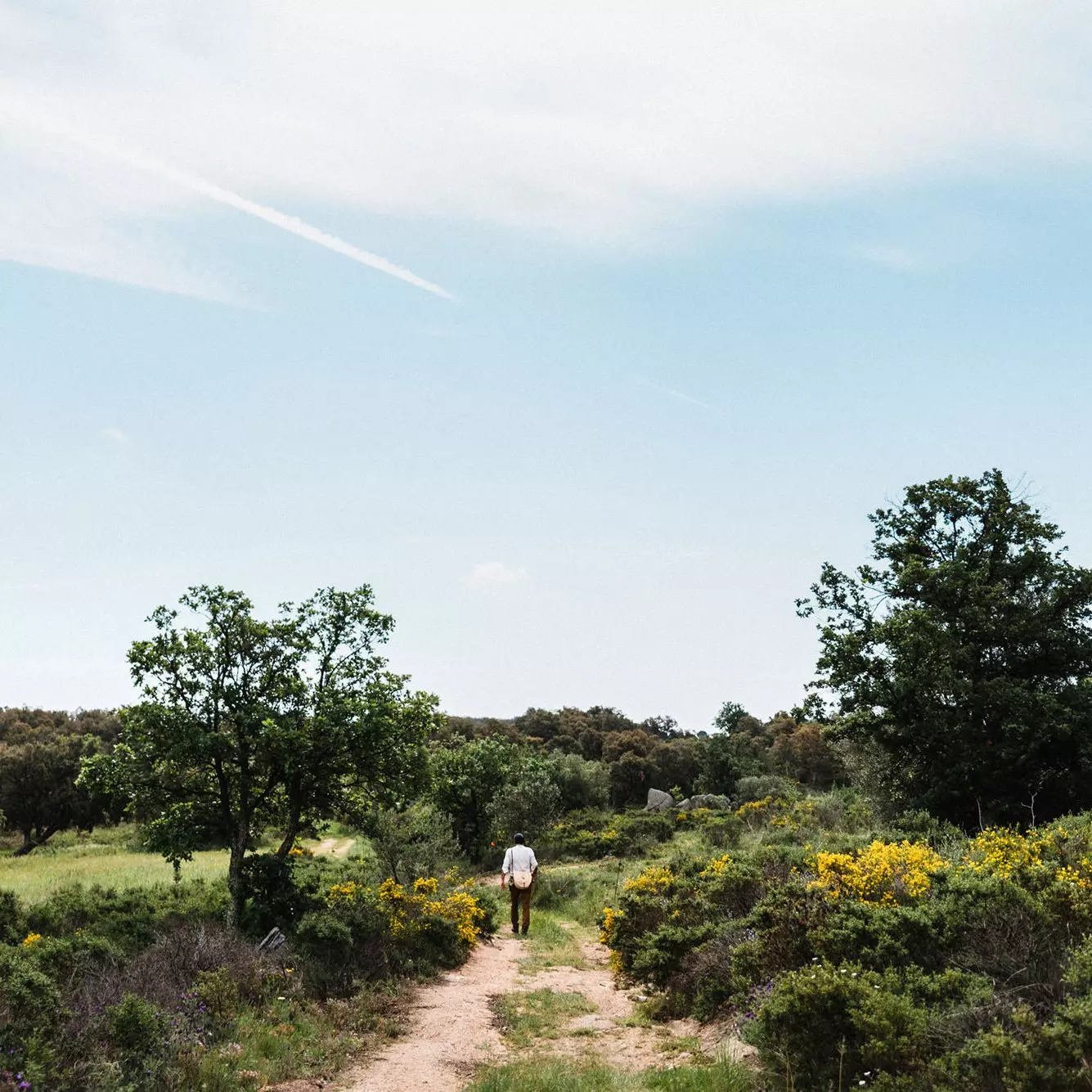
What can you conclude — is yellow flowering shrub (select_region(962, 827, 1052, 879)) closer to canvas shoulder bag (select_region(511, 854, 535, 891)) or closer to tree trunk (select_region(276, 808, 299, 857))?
canvas shoulder bag (select_region(511, 854, 535, 891))

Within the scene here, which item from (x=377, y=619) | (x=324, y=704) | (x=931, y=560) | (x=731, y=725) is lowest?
(x=731, y=725)

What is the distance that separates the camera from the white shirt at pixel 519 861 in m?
16.8

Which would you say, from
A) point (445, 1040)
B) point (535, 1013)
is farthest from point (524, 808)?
point (445, 1040)

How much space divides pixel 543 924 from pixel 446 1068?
1080cm

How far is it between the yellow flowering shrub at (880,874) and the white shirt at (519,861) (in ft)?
24.0

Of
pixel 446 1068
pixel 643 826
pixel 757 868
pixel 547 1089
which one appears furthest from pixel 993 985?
pixel 643 826

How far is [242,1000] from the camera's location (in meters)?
10.3

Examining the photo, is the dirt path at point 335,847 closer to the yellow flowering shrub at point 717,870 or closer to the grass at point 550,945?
the grass at point 550,945

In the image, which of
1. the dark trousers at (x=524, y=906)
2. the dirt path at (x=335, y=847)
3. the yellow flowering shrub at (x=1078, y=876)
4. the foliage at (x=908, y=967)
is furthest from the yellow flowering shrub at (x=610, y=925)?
the dirt path at (x=335, y=847)

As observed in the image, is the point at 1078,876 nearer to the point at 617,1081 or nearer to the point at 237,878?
→ the point at 617,1081

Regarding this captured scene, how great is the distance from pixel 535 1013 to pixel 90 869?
82.4ft

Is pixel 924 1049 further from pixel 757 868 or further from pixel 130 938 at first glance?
pixel 130 938

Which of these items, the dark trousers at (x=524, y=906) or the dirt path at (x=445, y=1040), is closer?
the dirt path at (x=445, y=1040)

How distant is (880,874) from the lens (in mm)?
9797
